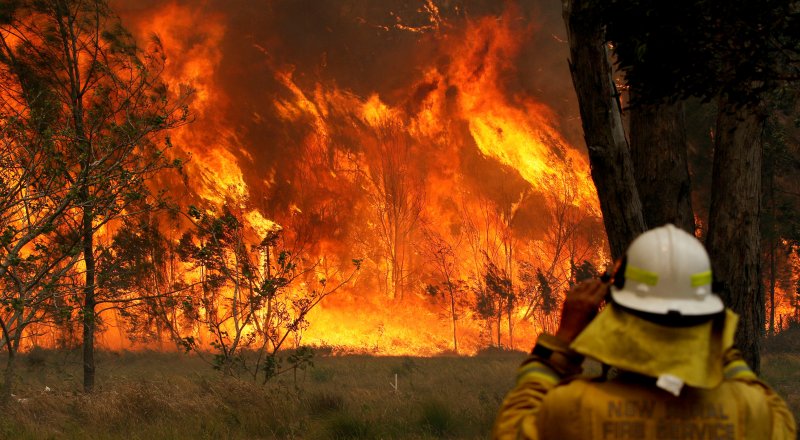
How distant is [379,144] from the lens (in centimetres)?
Result: 4462

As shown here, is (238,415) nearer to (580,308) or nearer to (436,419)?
(436,419)

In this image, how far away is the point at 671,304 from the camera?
1.80 metres

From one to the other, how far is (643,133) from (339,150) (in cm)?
3895

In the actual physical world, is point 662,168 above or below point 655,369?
above

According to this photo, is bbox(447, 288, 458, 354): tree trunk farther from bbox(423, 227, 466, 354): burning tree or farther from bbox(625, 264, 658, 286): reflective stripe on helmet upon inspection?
bbox(625, 264, 658, 286): reflective stripe on helmet

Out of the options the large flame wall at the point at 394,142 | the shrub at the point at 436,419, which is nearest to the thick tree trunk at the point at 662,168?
the shrub at the point at 436,419

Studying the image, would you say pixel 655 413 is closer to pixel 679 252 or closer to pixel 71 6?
pixel 679 252

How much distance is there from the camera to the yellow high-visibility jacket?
1854 millimetres

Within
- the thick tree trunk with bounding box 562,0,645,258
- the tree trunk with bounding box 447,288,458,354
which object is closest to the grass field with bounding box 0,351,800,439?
the thick tree trunk with bounding box 562,0,645,258

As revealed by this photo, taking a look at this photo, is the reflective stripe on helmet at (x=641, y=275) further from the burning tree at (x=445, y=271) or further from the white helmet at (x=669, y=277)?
the burning tree at (x=445, y=271)

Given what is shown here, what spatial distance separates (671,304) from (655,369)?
0.57ft

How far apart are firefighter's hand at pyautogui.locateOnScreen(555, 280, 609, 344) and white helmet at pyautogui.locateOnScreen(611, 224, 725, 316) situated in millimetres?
90

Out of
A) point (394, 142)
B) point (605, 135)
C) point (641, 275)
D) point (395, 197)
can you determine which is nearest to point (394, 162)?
point (394, 142)

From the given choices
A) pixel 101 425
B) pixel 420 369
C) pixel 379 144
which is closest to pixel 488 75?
pixel 379 144
